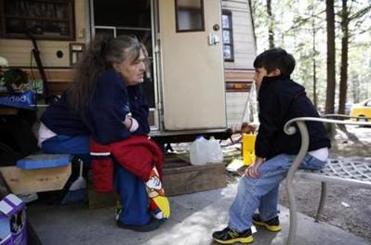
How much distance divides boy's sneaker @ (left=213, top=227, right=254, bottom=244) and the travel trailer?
7.47 feet

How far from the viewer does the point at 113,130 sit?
251cm

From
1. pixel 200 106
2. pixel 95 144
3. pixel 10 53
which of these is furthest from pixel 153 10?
pixel 95 144

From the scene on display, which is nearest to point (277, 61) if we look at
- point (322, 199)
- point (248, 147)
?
point (322, 199)

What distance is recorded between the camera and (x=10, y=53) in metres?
4.10

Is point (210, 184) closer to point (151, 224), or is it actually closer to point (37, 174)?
point (151, 224)

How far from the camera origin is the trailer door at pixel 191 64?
4.66m

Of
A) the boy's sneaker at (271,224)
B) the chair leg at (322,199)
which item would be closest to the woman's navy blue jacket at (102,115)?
the boy's sneaker at (271,224)

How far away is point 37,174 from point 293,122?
1.42 metres

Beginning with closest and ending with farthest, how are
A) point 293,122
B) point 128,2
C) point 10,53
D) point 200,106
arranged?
point 293,122 → point 10,53 → point 200,106 → point 128,2

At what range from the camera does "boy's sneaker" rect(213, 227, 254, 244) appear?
2377mm

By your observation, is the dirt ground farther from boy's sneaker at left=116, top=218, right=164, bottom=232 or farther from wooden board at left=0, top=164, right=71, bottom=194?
wooden board at left=0, top=164, right=71, bottom=194

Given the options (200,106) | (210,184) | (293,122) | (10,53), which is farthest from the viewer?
(200,106)

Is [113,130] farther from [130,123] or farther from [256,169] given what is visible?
[256,169]

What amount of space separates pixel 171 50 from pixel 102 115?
233 centimetres
